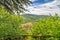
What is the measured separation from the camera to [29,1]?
6648 millimetres

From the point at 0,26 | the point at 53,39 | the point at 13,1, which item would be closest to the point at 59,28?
the point at 53,39

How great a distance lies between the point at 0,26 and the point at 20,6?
732cm

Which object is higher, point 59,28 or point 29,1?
point 29,1

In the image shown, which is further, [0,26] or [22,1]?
[0,26]

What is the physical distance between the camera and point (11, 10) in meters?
6.68

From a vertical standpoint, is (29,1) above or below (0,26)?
above

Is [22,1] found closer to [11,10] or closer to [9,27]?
[11,10]

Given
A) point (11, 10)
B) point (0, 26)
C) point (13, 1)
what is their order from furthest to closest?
1. point (0, 26)
2. point (11, 10)
3. point (13, 1)

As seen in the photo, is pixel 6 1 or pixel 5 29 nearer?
pixel 6 1

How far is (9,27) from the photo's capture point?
14.3m

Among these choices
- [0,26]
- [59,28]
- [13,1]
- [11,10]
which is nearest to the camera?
[13,1]

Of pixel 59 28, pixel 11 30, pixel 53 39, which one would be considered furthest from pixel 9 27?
pixel 53 39

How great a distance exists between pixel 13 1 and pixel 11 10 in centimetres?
50

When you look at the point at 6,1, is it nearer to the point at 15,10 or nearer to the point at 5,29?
the point at 15,10
